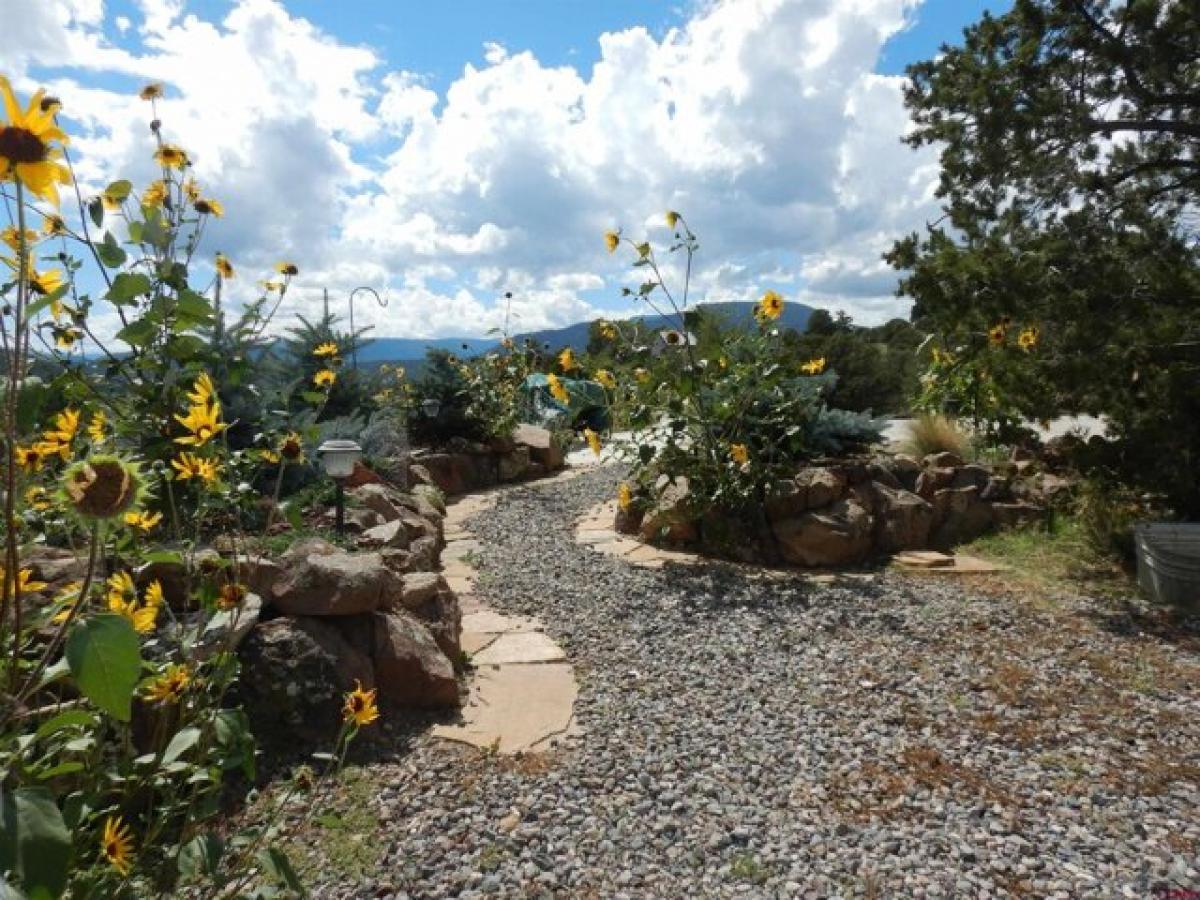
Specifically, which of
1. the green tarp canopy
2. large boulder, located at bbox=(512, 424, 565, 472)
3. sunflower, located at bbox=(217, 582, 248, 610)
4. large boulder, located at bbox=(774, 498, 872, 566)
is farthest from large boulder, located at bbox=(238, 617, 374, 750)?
the green tarp canopy

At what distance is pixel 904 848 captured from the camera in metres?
1.95

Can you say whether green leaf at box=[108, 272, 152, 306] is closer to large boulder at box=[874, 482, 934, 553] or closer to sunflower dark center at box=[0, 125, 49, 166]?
sunflower dark center at box=[0, 125, 49, 166]

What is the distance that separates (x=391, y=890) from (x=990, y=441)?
5600 millimetres

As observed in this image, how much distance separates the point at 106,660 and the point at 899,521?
4676 mm

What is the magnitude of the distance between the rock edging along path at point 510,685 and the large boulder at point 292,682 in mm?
363

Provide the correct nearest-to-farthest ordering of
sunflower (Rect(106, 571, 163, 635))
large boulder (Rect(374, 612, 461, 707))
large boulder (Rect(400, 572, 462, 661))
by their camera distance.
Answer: sunflower (Rect(106, 571, 163, 635)) < large boulder (Rect(374, 612, 461, 707)) < large boulder (Rect(400, 572, 462, 661))

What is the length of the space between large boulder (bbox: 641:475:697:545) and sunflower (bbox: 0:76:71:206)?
4.20 metres

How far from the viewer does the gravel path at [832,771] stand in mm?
1870

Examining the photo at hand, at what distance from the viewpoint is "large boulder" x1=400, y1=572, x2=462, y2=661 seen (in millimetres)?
3180

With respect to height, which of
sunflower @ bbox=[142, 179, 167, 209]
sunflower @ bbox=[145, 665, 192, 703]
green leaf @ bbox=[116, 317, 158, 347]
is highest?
sunflower @ bbox=[142, 179, 167, 209]

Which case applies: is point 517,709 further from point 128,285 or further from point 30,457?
point 128,285

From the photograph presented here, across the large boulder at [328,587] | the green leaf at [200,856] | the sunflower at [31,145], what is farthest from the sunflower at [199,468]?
the large boulder at [328,587]

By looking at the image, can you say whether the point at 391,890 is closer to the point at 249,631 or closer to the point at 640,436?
the point at 249,631

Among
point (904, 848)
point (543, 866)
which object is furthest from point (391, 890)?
point (904, 848)
